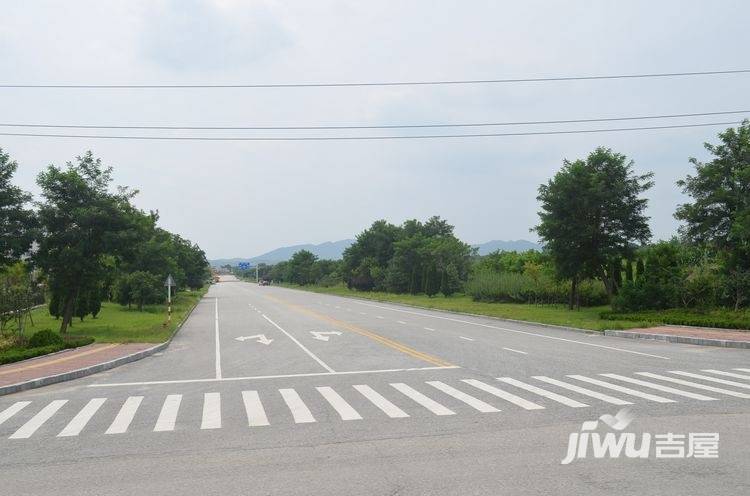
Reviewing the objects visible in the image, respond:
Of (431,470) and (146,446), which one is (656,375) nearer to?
(431,470)

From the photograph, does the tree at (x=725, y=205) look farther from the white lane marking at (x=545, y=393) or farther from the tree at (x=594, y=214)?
the white lane marking at (x=545, y=393)

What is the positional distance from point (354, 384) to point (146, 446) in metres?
5.28

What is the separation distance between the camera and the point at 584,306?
41156 millimetres

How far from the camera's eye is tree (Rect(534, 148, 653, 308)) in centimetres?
3262

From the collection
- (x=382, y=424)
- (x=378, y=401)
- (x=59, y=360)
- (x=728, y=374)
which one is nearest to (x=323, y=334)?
(x=59, y=360)

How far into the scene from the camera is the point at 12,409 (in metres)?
10.9

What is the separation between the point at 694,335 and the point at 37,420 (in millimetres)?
19570

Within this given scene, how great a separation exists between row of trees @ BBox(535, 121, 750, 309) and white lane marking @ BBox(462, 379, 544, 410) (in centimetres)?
1766

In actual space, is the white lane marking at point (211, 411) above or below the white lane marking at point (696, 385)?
below

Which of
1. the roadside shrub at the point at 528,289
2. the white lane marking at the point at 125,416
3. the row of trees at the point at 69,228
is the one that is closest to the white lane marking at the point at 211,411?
the white lane marking at the point at 125,416

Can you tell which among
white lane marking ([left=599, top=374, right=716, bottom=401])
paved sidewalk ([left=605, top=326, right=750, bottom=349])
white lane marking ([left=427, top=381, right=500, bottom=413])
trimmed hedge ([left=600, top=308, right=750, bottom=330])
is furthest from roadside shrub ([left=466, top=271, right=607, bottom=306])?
white lane marking ([left=427, top=381, right=500, bottom=413])

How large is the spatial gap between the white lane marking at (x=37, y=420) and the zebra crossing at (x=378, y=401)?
1 cm

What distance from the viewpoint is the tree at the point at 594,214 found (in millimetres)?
32625
